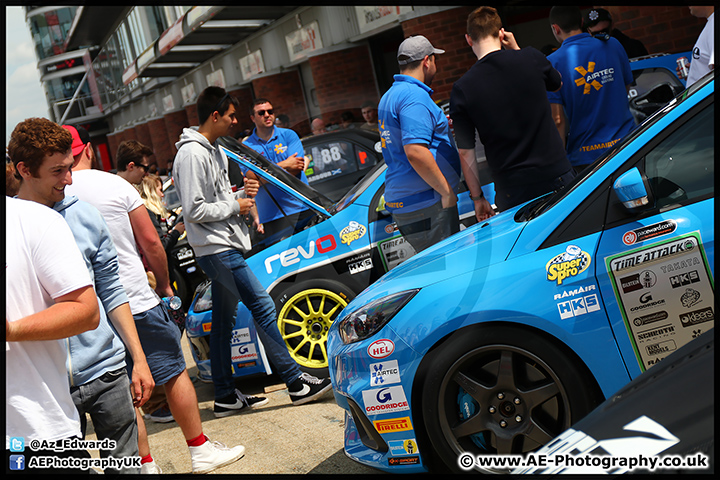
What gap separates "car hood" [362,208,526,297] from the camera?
2.91 meters

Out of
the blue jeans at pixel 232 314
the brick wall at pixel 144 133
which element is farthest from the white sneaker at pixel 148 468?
the brick wall at pixel 144 133

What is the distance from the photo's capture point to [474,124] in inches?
158

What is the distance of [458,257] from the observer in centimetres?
304

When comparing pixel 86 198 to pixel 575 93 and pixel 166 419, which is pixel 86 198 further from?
pixel 575 93

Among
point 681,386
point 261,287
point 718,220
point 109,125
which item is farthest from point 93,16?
point 681,386

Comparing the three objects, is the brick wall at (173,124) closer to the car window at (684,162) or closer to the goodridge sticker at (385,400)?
the goodridge sticker at (385,400)

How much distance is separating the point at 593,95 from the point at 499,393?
2.53m

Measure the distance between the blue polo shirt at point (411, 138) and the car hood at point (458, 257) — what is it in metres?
0.82

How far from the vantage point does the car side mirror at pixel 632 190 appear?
8.61ft

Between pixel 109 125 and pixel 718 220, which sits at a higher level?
pixel 109 125

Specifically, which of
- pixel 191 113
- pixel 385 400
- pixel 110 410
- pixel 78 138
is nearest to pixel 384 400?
pixel 385 400

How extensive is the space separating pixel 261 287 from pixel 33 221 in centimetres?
239

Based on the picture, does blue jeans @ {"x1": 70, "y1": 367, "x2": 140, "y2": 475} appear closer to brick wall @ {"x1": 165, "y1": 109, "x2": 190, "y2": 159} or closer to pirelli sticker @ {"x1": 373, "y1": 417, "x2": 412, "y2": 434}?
pirelli sticker @ {"x1": 373, "y1": 417, "x2": 412, "y2": 434}

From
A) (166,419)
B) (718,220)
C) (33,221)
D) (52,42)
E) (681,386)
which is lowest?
(166,419)
